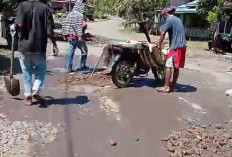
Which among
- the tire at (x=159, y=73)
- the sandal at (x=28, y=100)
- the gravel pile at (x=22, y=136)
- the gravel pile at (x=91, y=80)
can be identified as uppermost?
the tire at (x=159, y=73)

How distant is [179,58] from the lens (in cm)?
930

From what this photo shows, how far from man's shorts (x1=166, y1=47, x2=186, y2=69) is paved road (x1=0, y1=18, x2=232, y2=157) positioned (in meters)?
0.64

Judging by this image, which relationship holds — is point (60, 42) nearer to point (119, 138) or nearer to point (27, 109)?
point (27, 109)

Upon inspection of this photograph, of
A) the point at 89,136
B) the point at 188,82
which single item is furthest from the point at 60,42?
the point at 89,136

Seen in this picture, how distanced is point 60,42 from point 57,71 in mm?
9227

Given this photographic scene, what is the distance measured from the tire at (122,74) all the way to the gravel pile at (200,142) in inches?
114

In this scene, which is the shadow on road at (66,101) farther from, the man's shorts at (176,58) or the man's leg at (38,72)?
the man's shorts at (176,58)

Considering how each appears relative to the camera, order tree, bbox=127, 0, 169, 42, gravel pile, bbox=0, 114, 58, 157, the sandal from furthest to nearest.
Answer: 1. tree, bbox=127, 0, 169, 42
2. the sandal
3. gravel pile, bbox=0, 114, 58, 157

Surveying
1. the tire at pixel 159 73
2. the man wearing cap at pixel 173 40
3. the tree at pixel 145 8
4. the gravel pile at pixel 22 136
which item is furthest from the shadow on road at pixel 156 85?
the tree at pixel 145 8

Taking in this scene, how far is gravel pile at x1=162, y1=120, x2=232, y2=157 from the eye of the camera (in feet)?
18.7

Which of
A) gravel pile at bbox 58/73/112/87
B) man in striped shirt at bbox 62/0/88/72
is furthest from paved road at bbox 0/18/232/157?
man in striped shirt at bbox 62/0/88/72

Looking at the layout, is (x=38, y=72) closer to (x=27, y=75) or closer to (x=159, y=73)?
(x=27, y=75)

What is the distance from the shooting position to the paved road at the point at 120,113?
18.9 ft

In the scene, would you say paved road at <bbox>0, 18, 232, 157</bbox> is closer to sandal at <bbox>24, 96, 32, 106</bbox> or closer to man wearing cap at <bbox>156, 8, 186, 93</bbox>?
sandal at <bbox>24, 96, 32, 106</bbox>
